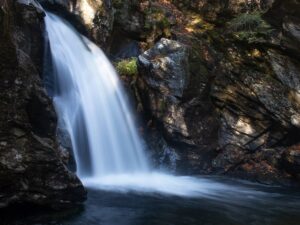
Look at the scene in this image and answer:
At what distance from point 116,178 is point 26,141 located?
398 cm

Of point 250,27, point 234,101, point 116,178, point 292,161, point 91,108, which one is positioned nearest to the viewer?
point 116,178

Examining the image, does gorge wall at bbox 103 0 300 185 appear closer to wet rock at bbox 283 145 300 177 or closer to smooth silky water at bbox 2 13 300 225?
wet rock at bbox 283 145 300 177

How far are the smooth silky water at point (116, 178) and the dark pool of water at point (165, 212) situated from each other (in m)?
0.02

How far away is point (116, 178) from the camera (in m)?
10.2

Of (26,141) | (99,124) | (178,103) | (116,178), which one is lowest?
(116,178)

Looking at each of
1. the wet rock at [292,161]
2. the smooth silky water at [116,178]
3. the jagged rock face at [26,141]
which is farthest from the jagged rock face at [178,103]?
the jagged rock face at [26,141]

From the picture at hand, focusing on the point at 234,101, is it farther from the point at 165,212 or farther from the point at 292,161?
the point at 165,212

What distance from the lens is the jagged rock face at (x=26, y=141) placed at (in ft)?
20.7

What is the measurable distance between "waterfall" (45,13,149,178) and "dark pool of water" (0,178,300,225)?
2021 mm

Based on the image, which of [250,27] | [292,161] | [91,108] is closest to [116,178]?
[91,108]

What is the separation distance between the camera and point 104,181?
970 cm

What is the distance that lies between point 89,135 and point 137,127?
1926mm

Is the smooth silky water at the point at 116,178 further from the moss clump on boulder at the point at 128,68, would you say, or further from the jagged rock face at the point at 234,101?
the jagged rock face at the point at 234,101

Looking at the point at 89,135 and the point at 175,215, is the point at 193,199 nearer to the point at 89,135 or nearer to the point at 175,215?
the point at 175,215
